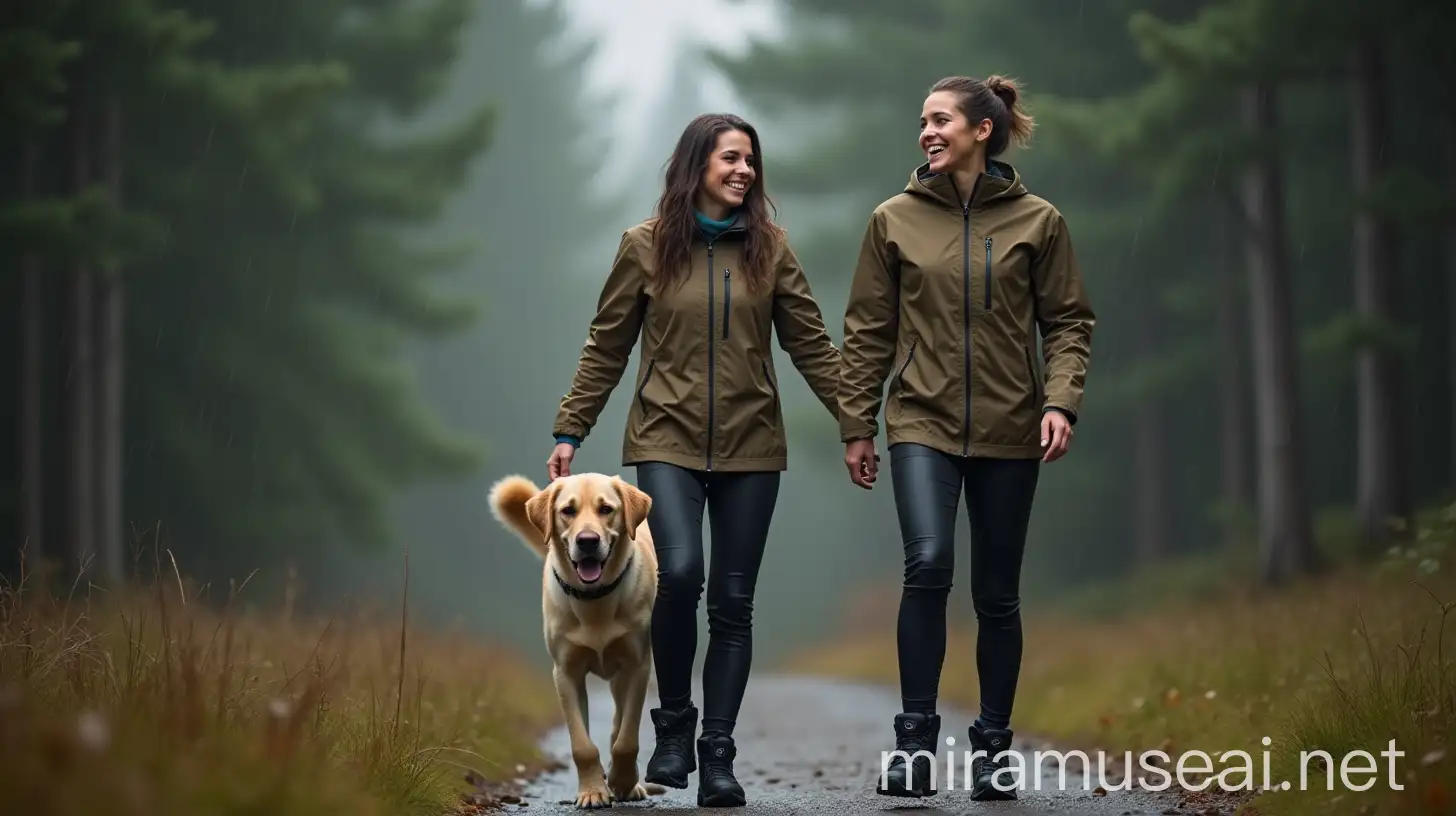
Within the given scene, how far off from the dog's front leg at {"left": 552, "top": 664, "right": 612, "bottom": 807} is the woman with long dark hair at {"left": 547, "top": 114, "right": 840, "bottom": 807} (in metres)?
0.22

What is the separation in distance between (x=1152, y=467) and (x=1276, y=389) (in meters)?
7.19

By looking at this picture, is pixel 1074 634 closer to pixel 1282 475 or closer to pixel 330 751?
pixel 1282 475

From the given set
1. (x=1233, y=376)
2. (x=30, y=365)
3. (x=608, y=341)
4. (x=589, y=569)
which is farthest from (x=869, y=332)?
(x=1233, y=376)

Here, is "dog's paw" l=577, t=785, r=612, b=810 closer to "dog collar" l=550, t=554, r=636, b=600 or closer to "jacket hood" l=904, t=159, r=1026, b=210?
"dog collar" l=550, t=554, r=636, b=600

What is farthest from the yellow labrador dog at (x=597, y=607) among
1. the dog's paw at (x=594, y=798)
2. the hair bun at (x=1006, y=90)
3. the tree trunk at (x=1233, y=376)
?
the tree trunk at (x=1233, y=376)

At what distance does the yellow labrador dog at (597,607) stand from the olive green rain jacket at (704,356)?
26 cm

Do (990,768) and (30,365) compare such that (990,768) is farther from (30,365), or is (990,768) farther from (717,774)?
(30,365)

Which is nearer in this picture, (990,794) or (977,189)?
(990,794)

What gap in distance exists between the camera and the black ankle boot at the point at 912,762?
5.23m

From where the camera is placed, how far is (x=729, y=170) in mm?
5734

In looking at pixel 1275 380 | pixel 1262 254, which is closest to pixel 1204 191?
pixel 1262 254

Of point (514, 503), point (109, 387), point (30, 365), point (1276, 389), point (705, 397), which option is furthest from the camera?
point (109, 387)

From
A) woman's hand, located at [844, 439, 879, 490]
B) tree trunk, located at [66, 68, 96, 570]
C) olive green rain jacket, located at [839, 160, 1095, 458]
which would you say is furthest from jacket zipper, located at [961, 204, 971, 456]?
tree trunk, located at [66, 68, 96, 570]

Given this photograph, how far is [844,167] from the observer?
882 inches
